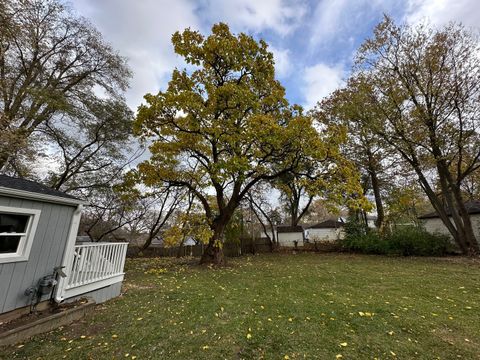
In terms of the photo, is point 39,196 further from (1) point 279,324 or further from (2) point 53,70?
(2) point 53,70

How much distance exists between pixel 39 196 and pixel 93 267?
2286 millimetres

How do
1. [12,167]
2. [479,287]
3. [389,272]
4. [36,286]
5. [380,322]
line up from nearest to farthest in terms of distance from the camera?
[380,322], [36,286], [479,287], [389,272], [12,167]

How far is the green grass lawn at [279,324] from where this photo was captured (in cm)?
303

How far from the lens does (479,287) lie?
6004mm

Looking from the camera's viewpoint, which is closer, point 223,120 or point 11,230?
point 11,230

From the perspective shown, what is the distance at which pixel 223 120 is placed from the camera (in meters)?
9.07

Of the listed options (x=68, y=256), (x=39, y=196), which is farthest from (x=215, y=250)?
(x=39, y=196)

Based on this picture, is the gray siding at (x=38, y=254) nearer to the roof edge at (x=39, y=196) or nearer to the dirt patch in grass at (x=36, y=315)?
the roof edge at (x=39, y=196)

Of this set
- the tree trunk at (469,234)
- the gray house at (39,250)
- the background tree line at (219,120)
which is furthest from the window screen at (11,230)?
the tree trunk at (469,234)

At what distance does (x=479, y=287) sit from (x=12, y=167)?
17042 millimetres

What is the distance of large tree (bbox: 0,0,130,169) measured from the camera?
9.40 metres

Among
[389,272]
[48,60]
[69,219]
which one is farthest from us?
[48,60]

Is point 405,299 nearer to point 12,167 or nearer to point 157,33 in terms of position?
point 157,33

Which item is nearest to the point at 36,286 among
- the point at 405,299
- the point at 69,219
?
the point at 69,219
